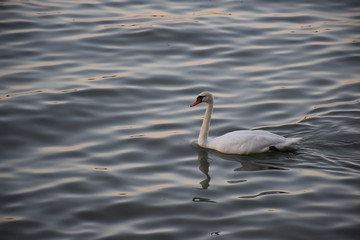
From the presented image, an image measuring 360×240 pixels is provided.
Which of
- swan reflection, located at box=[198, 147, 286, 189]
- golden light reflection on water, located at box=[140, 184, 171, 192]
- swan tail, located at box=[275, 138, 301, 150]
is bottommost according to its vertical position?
golden light reflection on water, located at box=[140, 184, 171, 192]

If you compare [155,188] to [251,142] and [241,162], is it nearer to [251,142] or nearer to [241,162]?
[241,162]

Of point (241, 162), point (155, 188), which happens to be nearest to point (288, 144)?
point (241, 162)

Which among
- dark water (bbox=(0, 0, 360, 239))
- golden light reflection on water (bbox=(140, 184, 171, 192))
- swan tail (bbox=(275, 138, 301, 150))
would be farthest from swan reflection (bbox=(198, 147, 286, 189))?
golden light reflection on water (bbox=(140, 184, 171, 192))

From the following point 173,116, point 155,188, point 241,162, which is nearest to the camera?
point 155,188

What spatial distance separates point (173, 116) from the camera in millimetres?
12172

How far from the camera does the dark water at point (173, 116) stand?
8.59 m

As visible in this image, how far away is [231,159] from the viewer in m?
10.5

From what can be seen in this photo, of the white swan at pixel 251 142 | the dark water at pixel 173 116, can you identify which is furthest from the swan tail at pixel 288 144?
the dark water at pixel 173 116

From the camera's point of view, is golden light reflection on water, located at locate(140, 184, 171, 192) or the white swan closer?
golden light reflection on water, located at locate(140, 184, 171, 192)

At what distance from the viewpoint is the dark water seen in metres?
8.59

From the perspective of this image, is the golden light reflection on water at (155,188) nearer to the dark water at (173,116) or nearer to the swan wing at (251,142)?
the dark water at (173,116)

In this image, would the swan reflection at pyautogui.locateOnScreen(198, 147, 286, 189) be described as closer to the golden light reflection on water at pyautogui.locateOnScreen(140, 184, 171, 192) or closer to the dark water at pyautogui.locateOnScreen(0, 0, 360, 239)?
the dark water at pyautogui.locateOnScreen(0, 0, 360, 239)

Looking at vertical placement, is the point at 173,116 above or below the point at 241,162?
above

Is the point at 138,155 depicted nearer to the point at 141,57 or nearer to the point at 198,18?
the point at 141,57
